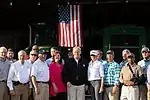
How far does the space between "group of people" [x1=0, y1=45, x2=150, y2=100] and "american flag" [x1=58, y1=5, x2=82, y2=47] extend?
8.86 ft

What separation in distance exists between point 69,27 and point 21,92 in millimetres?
4041

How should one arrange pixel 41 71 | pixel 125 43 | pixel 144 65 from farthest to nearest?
pixel 125 43
pixel 144 65
pixel 41 71

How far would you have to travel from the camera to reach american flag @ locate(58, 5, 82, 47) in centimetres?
1438

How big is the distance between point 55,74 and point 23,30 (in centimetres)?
537

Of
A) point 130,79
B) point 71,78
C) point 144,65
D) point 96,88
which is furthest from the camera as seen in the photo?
point 144,65

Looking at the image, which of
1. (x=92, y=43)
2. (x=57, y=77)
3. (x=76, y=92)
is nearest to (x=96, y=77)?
(x=76, y=92)

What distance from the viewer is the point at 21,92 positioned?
11.2m

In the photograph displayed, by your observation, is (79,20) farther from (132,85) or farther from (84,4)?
(132,85)

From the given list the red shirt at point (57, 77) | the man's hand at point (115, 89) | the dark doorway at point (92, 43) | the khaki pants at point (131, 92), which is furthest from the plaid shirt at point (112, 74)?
the dark doorway at point (92, 43)

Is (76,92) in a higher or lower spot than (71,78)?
lower

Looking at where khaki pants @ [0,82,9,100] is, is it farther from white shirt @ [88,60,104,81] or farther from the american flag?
the american flag

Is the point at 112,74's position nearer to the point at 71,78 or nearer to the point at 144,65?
the point at 144,65

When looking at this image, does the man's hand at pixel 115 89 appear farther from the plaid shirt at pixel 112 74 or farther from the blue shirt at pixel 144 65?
the blue shirt at pixel 144 65

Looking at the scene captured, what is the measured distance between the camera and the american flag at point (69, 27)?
14383 mm
